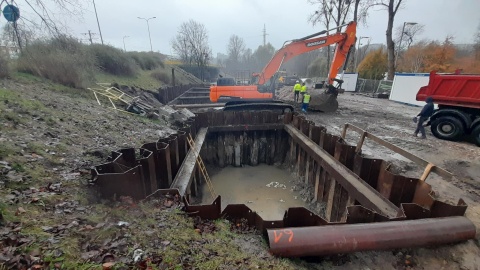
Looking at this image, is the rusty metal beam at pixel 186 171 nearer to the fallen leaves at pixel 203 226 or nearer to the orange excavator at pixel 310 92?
the fallen leaves at pixel 203 226

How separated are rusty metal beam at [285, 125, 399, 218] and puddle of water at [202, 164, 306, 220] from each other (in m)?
1.57

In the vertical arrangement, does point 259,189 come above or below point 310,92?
below

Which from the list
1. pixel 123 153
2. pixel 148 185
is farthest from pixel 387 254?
pixel 123 153

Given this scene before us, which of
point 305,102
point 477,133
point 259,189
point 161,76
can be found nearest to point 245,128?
point 259,189

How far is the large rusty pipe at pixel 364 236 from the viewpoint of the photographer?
272 centimetres

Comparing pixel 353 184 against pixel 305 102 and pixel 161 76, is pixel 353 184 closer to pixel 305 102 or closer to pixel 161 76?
pixel 305 102

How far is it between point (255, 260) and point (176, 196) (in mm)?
1581

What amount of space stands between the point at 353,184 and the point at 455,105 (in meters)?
6.63

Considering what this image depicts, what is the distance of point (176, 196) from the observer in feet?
12.0

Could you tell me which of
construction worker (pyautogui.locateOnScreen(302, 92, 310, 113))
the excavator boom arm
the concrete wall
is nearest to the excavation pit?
construction worker (pyautogui.locateOnScreen(302, 92, 310, 113))

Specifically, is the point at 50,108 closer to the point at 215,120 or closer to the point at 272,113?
the point at 215,120

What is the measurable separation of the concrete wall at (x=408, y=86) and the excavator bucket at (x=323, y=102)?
27.1ft

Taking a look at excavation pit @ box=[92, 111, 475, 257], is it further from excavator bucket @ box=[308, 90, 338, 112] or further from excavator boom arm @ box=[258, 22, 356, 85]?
excavator bucket @ box=[308, 90, 338, 112]

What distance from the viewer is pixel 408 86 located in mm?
18203
